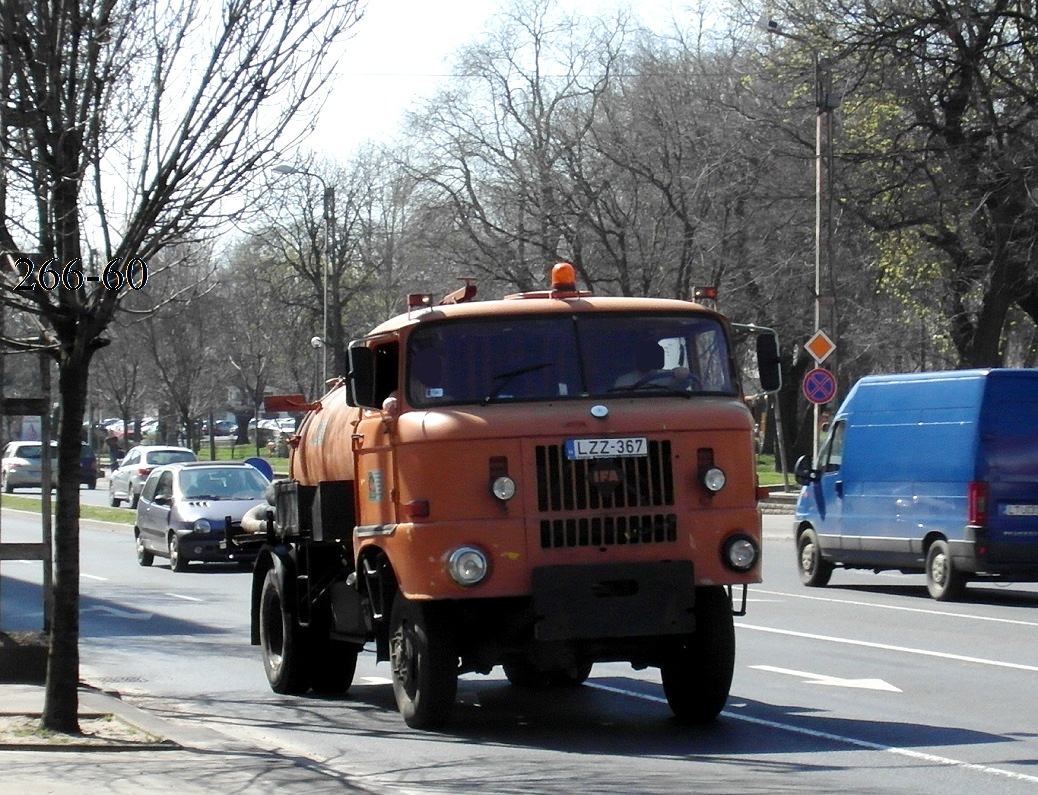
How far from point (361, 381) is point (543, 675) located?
7.80 feet

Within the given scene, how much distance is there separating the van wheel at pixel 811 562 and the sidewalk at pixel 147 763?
12.7 meters

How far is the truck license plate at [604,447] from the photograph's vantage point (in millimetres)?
9703

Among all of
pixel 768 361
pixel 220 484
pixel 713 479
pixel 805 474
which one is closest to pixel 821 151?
pixel 805 474

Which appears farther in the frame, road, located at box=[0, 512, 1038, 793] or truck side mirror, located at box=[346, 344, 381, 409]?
truck side mirror, located at box=[346, 344, 381, 409]

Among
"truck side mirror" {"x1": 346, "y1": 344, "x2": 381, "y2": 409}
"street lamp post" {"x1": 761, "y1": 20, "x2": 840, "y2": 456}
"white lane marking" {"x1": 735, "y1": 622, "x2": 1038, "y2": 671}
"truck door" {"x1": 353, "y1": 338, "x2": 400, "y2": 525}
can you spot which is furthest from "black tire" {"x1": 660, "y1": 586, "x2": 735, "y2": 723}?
"street lamp post" {"x1": 761, "y1": 20, "x2": 840, "y2": 456}

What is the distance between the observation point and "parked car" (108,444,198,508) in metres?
46.4

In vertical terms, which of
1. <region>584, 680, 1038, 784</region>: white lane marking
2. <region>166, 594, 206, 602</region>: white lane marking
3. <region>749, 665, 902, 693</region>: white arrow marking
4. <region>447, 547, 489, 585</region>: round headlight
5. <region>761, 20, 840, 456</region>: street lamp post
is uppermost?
<region>761, 20, 840, 456</region>: street lamp post

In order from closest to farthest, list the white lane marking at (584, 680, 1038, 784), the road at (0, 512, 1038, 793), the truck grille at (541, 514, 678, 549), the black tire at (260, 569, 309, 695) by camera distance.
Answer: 1. the white lane marking at (584, 680, 1038, 784)
2. the road at (0, 512, 1038, 793)
3. the truck grille at (541, 514, 678, 549)
4. the black tire at (260, 569, 309, 695)

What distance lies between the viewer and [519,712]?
11273 millimetres

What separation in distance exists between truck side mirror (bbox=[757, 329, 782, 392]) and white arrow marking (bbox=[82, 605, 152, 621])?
9697mm

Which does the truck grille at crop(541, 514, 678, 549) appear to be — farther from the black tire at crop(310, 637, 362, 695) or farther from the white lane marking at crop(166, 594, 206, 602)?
the white lane marking at crop(166, 594, 206, 602)

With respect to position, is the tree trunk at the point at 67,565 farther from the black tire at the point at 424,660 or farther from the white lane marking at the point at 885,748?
the white lane marking at the point at 885,748

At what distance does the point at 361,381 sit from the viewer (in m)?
10.3

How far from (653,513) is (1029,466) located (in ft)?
32.2
